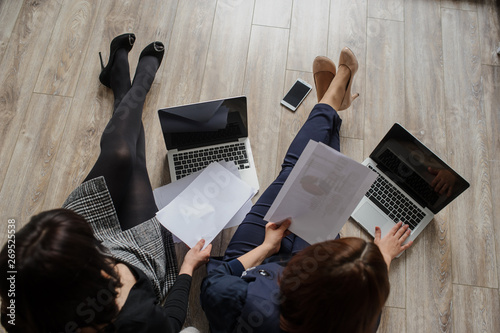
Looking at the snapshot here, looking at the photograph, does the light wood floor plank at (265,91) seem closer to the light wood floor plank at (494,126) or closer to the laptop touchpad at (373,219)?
the laptop touchpad at (373,219)

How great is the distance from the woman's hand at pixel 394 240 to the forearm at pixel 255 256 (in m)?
0.41

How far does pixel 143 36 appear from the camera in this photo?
1.74 meters

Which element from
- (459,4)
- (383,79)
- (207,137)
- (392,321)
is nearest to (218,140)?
(207,137)

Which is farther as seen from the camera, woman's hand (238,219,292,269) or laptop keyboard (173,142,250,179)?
laptop keyboard (173,142,250,179)

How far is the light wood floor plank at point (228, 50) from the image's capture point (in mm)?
1671

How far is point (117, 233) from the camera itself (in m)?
1.21

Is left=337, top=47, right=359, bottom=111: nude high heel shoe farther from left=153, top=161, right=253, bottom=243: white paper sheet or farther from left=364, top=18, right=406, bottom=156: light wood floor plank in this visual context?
left=153, top=161, right=253, bottom=243: white paper sheet

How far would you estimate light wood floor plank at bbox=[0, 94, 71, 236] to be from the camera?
1.48 metres

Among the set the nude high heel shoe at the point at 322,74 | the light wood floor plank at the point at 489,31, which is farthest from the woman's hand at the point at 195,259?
the light wood floor plank at the point at 489,31

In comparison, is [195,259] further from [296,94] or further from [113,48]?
[113,48]

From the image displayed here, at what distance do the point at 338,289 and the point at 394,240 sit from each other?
0.63 metres

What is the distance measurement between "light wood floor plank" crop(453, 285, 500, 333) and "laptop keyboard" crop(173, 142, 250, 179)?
0.93m

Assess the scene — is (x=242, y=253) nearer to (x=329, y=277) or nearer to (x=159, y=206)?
(x=159, y=206)

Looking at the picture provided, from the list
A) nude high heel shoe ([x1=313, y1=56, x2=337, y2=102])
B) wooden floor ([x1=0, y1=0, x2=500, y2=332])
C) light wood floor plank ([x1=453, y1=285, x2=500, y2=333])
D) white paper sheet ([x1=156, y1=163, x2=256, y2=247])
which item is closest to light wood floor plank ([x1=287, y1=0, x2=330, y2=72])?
wooden floor ([x1=0, y1=0, x2=500, y2=332])
